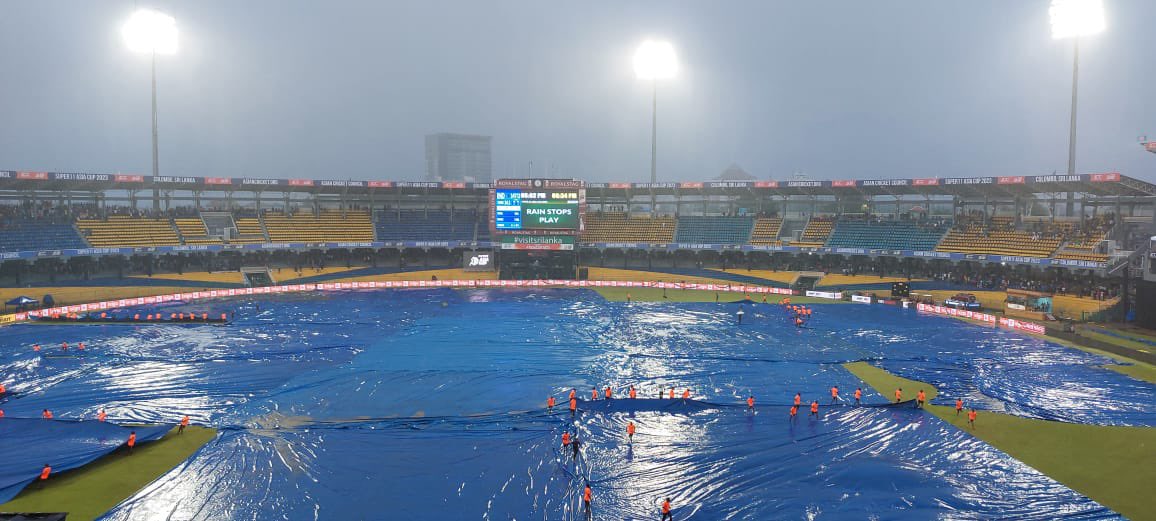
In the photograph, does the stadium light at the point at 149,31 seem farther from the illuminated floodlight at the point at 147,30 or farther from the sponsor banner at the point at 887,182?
the sponsor banner at the point at 887,182

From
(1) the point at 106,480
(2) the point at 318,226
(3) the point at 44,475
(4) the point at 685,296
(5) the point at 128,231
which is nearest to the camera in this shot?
(3) the point at 44,475

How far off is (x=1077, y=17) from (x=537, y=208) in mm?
48260

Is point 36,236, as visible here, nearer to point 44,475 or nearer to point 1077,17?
point 44,475

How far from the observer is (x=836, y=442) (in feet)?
66.9

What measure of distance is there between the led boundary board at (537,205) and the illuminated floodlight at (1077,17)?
43.1 metres

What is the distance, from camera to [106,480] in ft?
56.8

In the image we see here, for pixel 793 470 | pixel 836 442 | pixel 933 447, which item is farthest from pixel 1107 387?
pixel 793 470

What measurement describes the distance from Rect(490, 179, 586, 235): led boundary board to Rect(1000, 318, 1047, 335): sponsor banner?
34.0 m

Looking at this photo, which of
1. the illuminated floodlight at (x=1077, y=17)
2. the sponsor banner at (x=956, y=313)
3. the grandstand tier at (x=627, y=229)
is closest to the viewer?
the sponsor banner at (x=956, y=313)

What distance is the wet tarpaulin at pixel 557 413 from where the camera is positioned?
649 inches

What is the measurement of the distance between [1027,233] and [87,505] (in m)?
65.2

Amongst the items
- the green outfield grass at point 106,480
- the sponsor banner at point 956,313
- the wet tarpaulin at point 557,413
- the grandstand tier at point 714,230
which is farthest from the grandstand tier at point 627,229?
the green outfield grass at point 106,480

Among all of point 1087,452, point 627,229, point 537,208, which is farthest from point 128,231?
point 1087,452

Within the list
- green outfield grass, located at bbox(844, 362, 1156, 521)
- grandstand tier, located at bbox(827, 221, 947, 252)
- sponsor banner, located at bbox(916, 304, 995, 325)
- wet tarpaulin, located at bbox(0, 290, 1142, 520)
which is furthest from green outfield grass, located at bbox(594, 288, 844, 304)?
A: green outfield grass, located at bbox(844, 362, 1156, 521)
